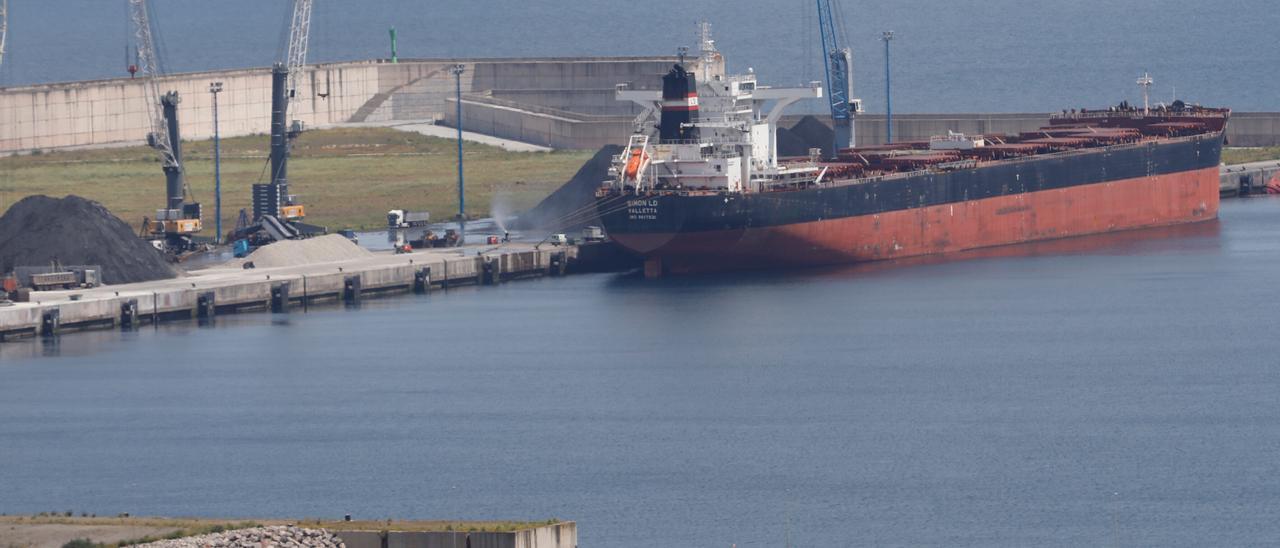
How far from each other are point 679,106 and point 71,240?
1840 centimetres

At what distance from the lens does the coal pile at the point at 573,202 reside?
237 feet

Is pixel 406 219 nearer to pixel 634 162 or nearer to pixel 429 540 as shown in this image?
pixel 634 162

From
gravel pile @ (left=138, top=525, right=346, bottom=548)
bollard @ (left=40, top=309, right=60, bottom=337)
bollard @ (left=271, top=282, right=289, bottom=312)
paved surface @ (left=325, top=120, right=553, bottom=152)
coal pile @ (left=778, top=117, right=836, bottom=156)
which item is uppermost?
paved surface @ (left=325, top=120, right=553, bottom=152)

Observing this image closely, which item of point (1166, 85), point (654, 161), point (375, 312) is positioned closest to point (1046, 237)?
point (654, 161)

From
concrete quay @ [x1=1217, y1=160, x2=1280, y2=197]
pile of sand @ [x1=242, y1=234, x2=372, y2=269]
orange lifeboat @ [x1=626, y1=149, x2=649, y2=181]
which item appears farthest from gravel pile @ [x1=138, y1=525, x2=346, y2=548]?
concrete quay @ [x1=1217, y1=160, x2=1280, y2=197]

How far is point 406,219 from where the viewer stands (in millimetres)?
74000

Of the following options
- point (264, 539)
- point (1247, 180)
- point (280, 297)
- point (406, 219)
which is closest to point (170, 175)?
point (406, 219)

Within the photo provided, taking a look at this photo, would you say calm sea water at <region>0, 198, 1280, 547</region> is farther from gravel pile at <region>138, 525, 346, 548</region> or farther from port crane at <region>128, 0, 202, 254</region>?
port crane at <region>128, 0, 202, 254</region>

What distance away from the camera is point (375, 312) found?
58031 millimetres

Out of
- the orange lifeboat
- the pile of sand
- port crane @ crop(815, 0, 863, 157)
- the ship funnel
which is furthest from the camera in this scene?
port crane @ crop(815, 0, 863, 157)

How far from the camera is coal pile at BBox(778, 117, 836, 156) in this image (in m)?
84.9

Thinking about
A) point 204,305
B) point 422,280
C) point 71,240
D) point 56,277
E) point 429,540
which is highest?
point 71,240

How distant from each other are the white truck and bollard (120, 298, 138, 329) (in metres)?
19.0

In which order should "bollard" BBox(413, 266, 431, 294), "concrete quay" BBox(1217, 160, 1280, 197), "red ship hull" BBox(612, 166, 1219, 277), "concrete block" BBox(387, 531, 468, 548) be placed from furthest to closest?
"concrete quay" BBox(1217, 160, 1280, 197)
"red ship hull" BBox(612, 166, 1219, 277)
"bollard" BBox(413, 266, 431, 294)
"concrete block" BBox(387, 531, 468, 548)
